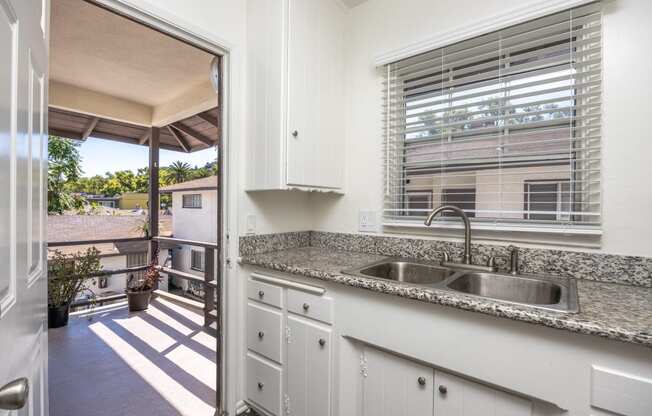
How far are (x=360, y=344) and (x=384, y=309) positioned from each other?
0.26 meters

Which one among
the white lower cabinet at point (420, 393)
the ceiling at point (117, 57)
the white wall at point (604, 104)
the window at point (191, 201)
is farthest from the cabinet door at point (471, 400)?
the window at point (191, 201)

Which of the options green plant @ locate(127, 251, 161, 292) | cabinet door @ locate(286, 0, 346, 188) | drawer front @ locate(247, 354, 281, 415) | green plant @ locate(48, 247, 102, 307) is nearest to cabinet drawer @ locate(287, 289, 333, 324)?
drawer front @ locate(247, 354, 281, 415)

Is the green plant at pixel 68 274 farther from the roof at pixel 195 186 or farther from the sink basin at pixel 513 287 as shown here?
the sink basin at pixel 513 287

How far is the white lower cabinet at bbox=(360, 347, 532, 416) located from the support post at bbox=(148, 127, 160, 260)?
3.84m

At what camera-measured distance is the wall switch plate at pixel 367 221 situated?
1.89 m

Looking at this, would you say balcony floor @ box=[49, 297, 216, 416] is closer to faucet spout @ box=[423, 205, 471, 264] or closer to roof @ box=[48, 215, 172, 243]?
roof @ box=[48, 215, 172, 243]

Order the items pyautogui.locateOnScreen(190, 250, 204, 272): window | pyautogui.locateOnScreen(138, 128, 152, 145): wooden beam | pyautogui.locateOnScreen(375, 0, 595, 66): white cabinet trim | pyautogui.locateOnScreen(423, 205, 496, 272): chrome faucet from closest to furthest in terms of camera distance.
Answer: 1. pyautogui.locateOnScreen(375, 0, 595, 66): white cabinet trim
2. pyautogui.locateOnScreen(423, 205, 496, 272): chrome faucet
3. pyautogui.locateOnScreen(190, 250, 204, 272): window
4. pyautogui.locateOnScreen(138, 128, 152, 145): wooden beam

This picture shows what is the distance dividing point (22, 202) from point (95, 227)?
144 inches

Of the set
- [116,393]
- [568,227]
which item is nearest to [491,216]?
[568,227]

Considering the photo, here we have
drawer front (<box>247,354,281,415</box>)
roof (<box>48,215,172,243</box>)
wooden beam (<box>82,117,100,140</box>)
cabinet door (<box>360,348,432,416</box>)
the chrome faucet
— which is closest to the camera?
cabinet door (<box>360,348,432,416</box>)

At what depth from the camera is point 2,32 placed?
502 mm

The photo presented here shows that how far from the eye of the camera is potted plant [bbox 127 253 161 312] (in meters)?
3.49

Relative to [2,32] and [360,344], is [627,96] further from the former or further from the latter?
[2,32]

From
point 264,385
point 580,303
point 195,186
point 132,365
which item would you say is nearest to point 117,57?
point 195,186
